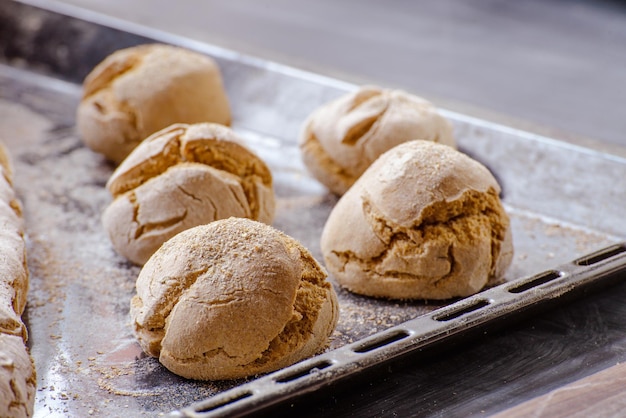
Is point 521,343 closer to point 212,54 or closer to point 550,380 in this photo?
point 550,380

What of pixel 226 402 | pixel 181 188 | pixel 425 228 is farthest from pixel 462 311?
pixel 181 188

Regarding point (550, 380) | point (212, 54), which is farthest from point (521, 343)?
point (212, 54)

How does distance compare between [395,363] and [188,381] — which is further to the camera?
[188,381]

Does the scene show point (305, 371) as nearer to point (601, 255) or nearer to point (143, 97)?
point (601, 255)

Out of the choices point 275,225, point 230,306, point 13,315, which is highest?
point 230,306

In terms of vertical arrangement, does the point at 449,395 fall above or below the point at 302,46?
above

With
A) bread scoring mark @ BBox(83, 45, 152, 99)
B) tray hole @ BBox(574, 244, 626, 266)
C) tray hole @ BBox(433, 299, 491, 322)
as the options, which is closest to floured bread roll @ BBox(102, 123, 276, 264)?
bread scoring mark @ BBox(83, 45, 152, 99)

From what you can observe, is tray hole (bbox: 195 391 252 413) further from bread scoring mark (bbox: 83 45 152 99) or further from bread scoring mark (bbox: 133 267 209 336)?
bread scoring mark (bbox: 83 45 152 99)
